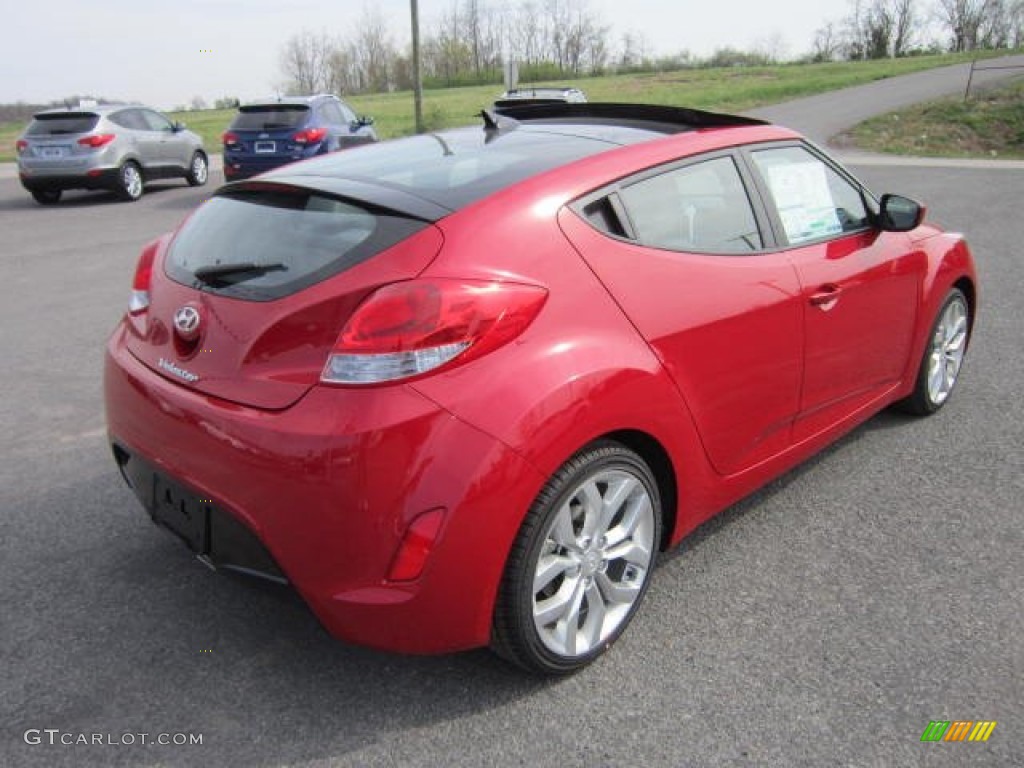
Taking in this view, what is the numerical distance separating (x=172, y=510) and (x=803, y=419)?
223 centimetres

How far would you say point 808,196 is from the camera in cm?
345

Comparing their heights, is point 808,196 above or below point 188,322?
above

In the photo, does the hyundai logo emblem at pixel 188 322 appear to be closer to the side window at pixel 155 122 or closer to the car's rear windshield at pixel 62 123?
the car's rear windshield at pixel 62 123

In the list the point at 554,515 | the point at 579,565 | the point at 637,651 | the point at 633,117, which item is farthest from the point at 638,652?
the point at 633,117

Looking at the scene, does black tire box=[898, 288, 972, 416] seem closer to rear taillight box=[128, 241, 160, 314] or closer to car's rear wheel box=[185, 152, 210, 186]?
rear taillight box=[128, 241, 160, 314]

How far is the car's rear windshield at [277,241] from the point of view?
239 cm

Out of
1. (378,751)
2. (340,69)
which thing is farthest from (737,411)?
(340,69)

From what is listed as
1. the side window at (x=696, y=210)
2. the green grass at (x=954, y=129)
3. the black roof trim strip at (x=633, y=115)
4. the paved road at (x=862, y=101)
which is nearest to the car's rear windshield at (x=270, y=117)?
the black roof trim strip at (x=633, y=115)

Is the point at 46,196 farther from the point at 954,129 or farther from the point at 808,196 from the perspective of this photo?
the point at 954,129

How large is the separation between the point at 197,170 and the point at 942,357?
15.3 meters

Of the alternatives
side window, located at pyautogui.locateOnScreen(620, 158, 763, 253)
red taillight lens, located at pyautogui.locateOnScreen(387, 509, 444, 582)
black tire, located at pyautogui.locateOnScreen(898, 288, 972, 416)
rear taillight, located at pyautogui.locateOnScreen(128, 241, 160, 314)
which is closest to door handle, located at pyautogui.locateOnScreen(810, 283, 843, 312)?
side window, located at pyautogui.locateOnScreen(620, 158, 763, 253)

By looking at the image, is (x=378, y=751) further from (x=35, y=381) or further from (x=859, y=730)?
(x=35, y=381)

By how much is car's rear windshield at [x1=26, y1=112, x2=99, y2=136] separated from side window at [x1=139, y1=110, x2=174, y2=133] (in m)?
1.30

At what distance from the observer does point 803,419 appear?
3344 millimetres
